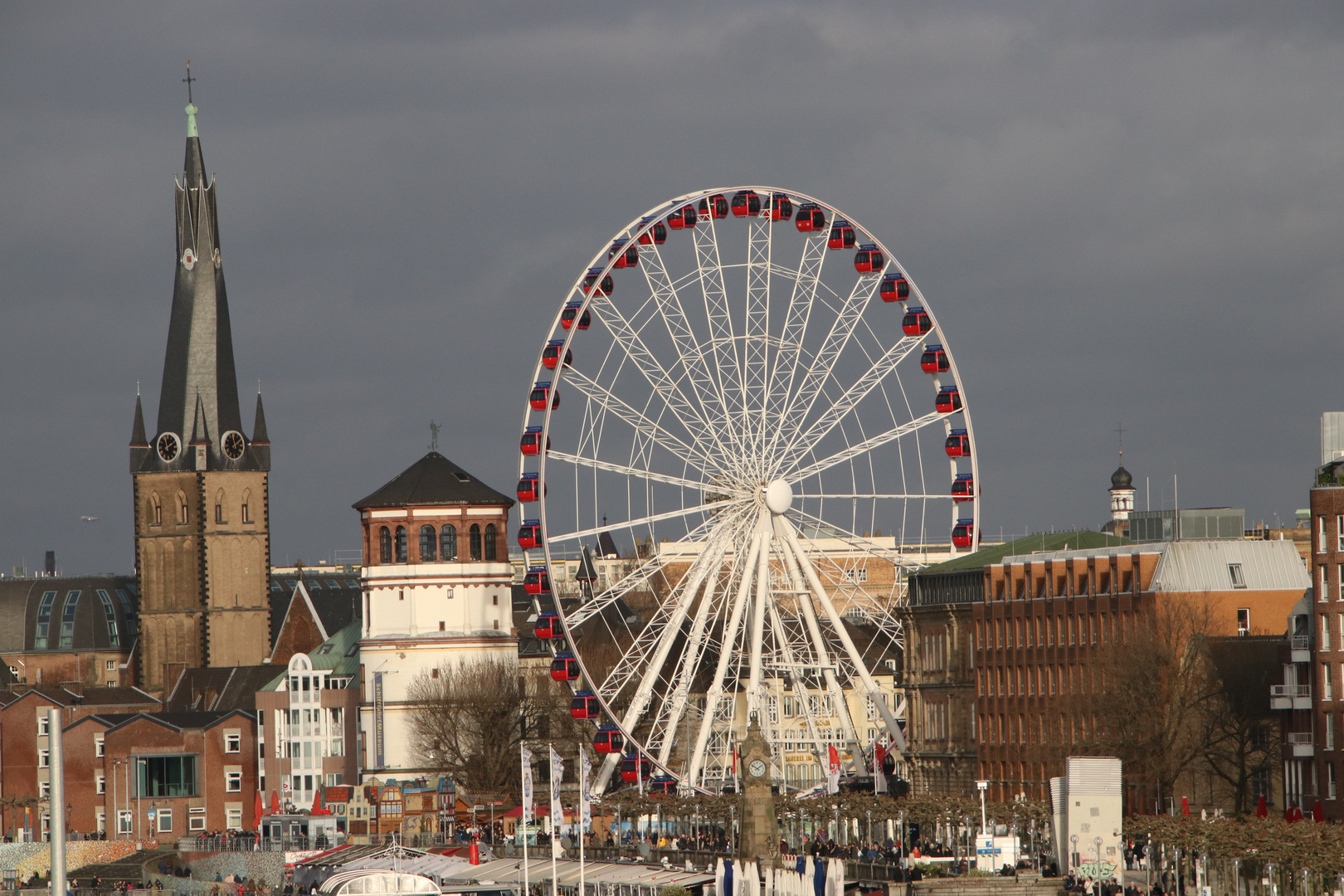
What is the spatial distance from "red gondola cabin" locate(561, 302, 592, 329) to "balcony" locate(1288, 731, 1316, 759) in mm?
35257

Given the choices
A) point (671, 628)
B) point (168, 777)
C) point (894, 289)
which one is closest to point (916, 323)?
point (894, 289)

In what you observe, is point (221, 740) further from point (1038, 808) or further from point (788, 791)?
point (1038, 808)

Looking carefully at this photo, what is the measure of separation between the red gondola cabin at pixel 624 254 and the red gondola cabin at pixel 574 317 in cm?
253

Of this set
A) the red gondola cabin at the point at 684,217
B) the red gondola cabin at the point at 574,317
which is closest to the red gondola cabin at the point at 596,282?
the red gondola cabin at the point at 574,317

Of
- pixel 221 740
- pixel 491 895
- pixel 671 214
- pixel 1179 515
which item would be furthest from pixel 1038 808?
pixel 221 740

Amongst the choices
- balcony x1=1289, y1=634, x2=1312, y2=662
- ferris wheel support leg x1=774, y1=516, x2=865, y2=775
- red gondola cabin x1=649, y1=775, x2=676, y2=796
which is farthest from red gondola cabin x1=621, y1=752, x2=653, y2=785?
balcony x1=1289, y1=634, x2=1312, y2=662

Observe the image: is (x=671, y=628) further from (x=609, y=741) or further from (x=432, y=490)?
(x=432, y=490)

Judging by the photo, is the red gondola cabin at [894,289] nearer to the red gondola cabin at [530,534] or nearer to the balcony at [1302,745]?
the red gondola cabin at [530,534]

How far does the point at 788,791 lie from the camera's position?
139875mm

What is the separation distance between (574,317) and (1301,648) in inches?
1360

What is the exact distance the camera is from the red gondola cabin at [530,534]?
119 metres

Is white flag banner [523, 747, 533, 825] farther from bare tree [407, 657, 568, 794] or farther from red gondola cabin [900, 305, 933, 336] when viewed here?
bare tree [407, 657, 568, 794]

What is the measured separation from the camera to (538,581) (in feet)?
399

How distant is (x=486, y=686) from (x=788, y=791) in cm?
4157
